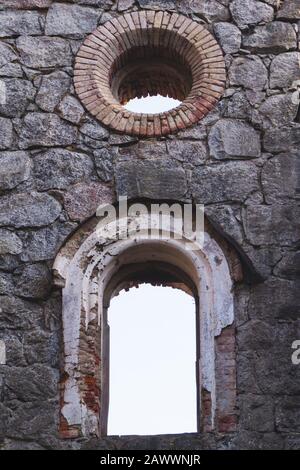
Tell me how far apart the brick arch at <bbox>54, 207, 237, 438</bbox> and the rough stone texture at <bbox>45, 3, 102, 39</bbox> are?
182 centimetres

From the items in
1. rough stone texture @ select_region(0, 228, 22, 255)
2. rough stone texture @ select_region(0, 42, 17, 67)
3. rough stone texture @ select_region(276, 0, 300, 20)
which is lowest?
rough stone texture @ select_region(0, 228, 22, 255)

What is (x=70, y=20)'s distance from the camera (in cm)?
955

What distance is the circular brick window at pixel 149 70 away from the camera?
9.06 m

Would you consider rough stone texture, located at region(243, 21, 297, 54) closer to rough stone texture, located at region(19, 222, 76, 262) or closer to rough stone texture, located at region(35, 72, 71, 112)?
rough stone texture, located at region(35, 72, 71, 112)

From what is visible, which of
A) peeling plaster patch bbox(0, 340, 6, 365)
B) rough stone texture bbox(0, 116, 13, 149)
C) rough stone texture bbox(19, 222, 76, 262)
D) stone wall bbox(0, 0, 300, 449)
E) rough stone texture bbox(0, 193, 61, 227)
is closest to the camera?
stone wall bbox(0, 0, 300, 449)

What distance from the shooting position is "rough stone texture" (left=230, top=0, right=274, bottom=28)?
9555 millimetres

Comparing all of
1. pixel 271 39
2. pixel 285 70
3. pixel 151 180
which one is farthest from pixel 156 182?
pixel 271 39

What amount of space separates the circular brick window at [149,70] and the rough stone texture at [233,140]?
20 cm

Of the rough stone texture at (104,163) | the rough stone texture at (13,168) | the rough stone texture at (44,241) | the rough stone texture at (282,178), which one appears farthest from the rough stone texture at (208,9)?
the rough stone texture at (44,241)

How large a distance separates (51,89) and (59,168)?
2.52 ft

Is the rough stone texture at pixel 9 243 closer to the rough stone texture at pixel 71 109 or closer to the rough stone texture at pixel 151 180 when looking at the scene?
the rough stone texture at pixel 151 180

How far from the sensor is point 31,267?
8508mm

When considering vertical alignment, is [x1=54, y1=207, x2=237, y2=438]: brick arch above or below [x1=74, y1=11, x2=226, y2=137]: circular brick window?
below

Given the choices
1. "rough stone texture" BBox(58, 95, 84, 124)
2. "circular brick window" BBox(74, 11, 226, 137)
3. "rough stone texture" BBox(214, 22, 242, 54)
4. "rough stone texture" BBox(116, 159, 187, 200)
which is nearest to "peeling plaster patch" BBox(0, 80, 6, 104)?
"rough stone texture" BBox(58, 95, 84, 124)
